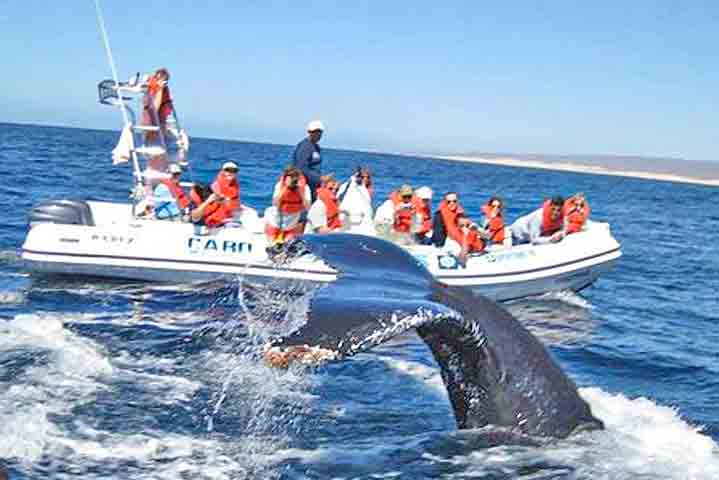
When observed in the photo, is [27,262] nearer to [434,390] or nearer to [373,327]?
[434,390]

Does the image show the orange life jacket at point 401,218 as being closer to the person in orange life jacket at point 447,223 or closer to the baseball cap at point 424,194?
the person in orange life jacket at point 447,223

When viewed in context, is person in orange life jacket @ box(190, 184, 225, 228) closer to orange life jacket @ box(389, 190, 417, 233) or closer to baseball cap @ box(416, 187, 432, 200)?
orange life jacket @ box(389, 190, 417, 233)

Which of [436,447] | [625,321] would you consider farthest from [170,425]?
[625,321]

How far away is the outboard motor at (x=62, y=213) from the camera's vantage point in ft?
47.5

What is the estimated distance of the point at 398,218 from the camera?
48.4ft

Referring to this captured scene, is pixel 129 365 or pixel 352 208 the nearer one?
pixel 129 365

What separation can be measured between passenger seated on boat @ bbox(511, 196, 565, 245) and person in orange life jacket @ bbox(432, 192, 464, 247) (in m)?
2.00

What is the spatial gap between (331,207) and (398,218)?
1.23 m

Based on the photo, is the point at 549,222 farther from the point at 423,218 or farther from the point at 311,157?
the point at 311,157

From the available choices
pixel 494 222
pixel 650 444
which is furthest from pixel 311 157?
pixel 650 444

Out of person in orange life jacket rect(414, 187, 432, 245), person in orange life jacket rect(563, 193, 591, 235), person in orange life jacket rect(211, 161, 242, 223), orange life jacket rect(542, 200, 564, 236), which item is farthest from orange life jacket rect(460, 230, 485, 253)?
person in orange life jacket rect(211, 161, 242, 223)

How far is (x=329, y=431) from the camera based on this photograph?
6719mm

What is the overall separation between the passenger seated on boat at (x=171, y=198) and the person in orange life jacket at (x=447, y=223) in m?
4.30

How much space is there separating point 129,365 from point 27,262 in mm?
6142
